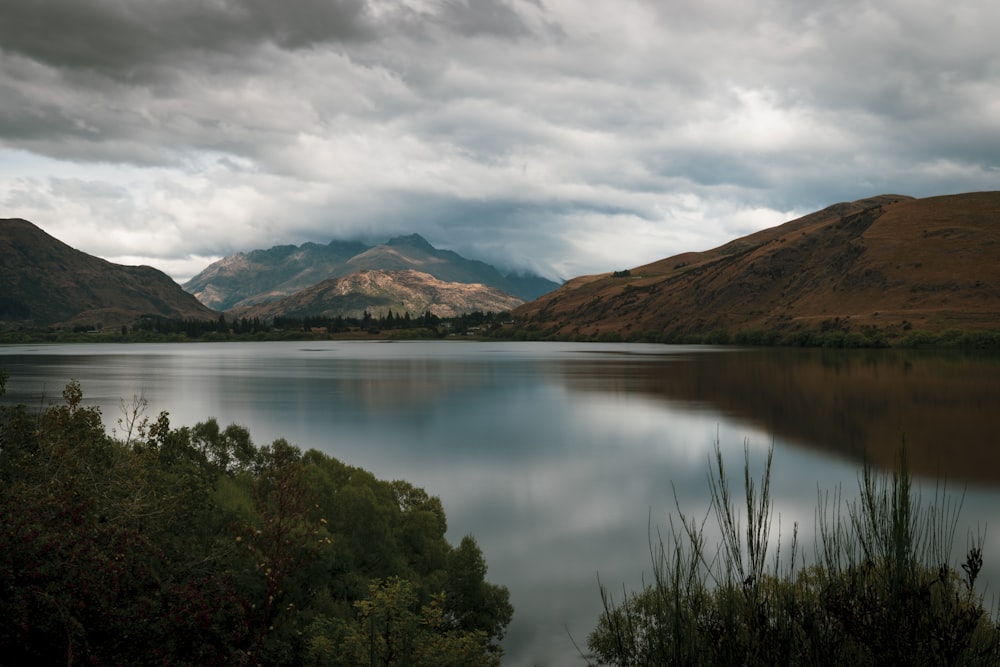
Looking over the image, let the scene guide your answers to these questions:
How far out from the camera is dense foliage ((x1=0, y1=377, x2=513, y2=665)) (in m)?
12.4

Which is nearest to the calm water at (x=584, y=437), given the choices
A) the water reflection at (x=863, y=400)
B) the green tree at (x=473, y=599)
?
the water reflection at (x=863, y=400)

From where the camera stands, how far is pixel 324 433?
59.1 metres

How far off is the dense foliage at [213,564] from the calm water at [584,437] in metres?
4.30

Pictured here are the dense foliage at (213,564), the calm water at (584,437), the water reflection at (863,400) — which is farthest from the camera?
the water reflection at (863,400)

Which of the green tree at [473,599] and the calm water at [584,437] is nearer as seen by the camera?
the green tree at [473,599]

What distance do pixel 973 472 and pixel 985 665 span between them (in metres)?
37.8

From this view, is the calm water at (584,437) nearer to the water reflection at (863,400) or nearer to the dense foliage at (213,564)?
the water reflection at (863,400)

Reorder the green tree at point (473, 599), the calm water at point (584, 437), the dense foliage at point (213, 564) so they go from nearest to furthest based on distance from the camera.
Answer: the dense foliage at point (213, 564), the green tree at point (473, 599), the calm water at point (584, 437)

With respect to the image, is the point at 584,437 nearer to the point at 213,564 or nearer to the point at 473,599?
the point at 473,599

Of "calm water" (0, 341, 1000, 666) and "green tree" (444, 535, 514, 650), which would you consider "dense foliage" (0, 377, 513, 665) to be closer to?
"green tree" (444, 535, 514, 650)

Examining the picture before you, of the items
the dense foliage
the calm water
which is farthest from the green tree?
the calm water

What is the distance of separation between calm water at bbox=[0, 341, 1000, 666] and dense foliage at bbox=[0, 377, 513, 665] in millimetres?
→ 4296

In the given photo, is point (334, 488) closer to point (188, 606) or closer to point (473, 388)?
point (188, 606)

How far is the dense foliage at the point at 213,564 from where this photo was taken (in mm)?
12367
